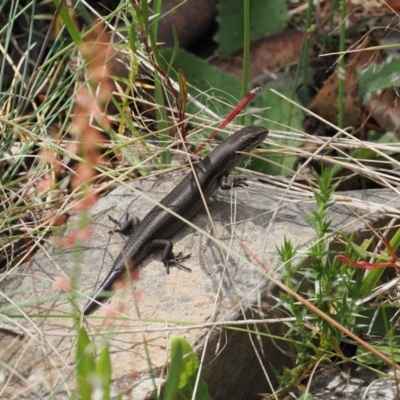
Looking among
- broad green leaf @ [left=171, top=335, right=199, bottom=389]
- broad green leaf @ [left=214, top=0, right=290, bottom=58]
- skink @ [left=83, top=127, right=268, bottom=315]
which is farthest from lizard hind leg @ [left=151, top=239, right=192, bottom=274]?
broad green leaf @ [left=214, top=0, right=290, bottom=58]

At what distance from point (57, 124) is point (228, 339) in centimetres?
211

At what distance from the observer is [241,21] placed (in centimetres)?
481

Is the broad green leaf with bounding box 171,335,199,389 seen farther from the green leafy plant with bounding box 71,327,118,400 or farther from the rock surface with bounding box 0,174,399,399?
the green leafy plant with bounding box 71,327,118,400

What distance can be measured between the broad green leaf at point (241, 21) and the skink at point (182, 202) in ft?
4.38

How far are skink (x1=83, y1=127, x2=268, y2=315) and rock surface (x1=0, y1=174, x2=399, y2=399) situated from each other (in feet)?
0.20

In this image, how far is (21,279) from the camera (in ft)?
10.3

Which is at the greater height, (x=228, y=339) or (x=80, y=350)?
(x=80, y=350)

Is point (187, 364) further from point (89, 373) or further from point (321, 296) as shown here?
point (89, 373)

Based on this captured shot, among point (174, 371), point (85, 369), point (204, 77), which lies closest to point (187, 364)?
point (174, 371)

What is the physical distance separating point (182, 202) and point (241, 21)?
1885mm

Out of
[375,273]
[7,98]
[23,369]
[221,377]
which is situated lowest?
[221,377]

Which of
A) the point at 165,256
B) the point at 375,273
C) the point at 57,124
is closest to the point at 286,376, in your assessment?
the point at 375,273

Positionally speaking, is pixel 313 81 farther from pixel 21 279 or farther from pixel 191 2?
pixel 21 279

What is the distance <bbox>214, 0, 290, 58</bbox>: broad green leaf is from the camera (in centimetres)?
480
